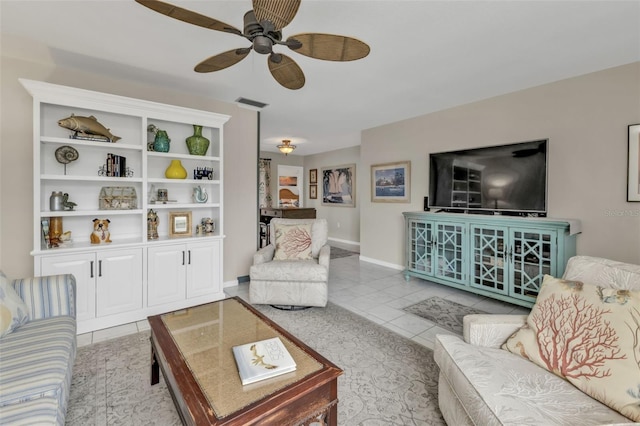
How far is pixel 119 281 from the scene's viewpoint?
2.73 m

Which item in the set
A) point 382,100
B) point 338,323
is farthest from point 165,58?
point 338,323

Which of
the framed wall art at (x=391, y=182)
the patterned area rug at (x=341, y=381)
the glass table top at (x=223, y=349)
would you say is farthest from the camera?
the framed wall art at (x=391, y=182)

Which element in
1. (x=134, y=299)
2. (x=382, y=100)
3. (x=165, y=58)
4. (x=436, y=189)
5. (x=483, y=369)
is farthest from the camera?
(x=436, y=189)

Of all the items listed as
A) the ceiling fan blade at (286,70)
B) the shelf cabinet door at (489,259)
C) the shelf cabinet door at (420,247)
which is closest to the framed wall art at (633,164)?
the shelf cabinet door at (489,259)

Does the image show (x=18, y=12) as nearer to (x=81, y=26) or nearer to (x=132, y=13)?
(x=81, y=26)

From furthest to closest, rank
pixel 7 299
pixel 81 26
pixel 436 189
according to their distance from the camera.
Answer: pixel 436 189 < pixel 81 26 < pixel 7 299

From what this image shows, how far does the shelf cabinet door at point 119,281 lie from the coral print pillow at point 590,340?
3.08 meters

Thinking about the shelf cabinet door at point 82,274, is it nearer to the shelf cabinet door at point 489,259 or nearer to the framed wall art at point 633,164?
the shelf cabinet door at point 489,259

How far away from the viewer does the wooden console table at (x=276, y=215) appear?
19.0 ft

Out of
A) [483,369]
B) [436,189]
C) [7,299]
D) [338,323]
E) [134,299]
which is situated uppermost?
[436,189]

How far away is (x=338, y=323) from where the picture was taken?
2.71m

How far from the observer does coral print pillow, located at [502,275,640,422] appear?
1.08m

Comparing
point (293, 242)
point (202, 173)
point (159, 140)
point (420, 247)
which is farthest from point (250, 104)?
point (420, 247)

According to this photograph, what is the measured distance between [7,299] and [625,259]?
480 cm
